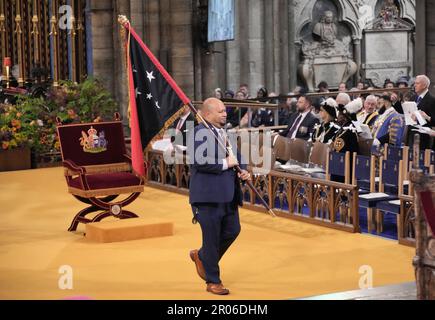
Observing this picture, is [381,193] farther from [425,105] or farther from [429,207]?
[429,207]

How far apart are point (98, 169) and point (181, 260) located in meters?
2.52

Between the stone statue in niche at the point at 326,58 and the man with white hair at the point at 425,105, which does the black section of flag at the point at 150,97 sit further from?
the stone statue in niche at the point at 326,58

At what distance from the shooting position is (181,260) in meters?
10.6

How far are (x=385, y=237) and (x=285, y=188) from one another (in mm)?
1858

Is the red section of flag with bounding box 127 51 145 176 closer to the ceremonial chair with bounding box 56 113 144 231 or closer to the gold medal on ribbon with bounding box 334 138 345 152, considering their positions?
the ceremonial chair with bounding box 56 113 144 231

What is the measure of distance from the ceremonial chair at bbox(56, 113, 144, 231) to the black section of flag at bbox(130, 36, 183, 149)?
1.32 m

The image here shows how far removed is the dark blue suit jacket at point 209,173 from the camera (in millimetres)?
8852

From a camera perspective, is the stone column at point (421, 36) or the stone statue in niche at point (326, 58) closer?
the stone column at point (421, 36)

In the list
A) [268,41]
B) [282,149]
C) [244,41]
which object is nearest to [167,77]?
[282,149]

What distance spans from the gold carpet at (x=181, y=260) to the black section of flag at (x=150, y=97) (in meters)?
Answer: 1.36

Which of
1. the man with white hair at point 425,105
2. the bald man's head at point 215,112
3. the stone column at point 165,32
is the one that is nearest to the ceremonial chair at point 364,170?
the man with white hair at point 425,105

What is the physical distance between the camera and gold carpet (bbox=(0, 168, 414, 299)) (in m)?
9.36

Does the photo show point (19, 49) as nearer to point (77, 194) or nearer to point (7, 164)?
point (7, 164)

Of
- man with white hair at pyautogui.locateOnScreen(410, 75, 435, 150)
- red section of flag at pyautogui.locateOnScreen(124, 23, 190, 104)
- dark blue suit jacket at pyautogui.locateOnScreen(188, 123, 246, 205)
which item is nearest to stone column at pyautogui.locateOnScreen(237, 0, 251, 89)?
man with white hair at pyautogui.locateOnScreen(410, 75, 435, 150)
